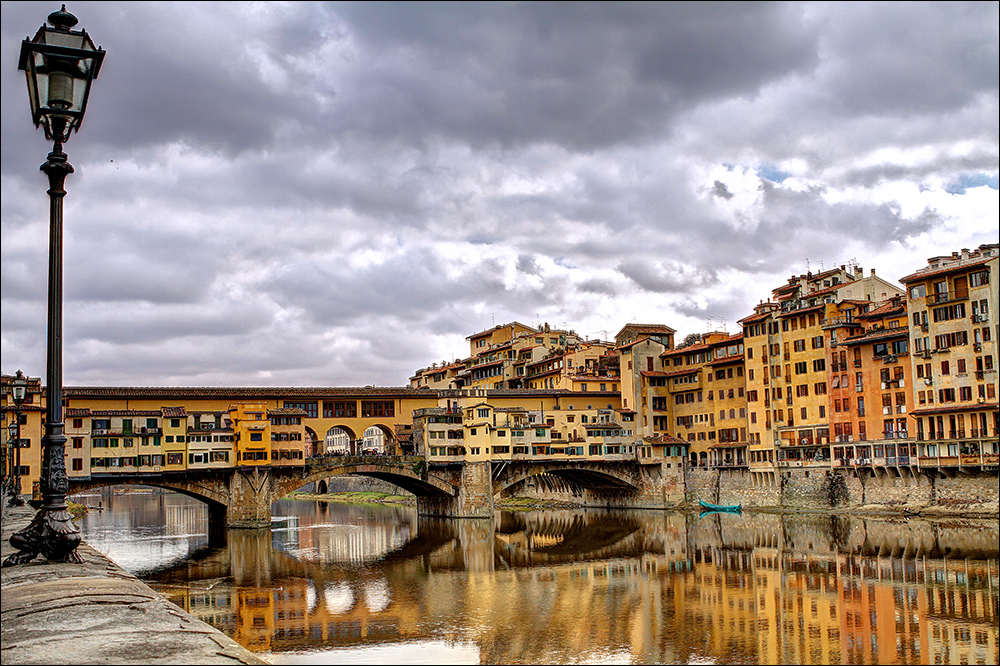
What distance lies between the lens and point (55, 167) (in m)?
14.1

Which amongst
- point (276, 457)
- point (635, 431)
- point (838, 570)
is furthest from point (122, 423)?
point (838, 570)

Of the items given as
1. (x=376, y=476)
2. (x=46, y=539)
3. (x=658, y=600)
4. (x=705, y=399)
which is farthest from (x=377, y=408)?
(x=46, y=539)

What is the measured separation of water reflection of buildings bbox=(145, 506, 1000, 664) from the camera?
26609 millimetres

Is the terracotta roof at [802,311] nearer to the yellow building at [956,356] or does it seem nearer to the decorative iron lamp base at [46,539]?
the yellow building at [956,356]

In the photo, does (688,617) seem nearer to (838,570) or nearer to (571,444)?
(838,570)

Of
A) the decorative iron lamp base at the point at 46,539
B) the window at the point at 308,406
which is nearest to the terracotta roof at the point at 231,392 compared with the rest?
the window at the point at 308,406

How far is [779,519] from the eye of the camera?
228 feet

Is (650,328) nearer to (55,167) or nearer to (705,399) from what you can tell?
(705,399)

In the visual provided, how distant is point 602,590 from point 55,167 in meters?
29.7

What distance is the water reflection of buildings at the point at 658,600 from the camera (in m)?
26.6

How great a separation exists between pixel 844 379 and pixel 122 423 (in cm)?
5751

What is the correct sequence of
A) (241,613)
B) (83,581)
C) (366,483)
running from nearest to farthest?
1. (83,581)
2. (241,613)
3. (366,483)

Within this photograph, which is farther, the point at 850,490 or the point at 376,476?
the point at 376,476

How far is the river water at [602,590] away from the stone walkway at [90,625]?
36.5 feet
